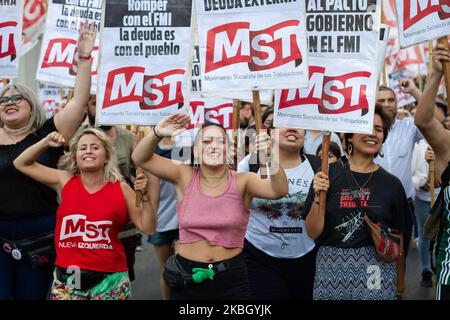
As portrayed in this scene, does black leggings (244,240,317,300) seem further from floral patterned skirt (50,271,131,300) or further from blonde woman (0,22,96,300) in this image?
blonde woman (0,22,96,300)

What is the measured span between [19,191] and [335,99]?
87.4 inches

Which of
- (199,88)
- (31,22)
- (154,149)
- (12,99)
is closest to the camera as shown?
(154,149)

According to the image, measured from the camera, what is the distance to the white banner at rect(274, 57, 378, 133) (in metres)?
4.55

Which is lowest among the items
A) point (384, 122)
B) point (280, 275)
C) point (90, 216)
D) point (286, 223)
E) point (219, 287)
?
point (280, 275)

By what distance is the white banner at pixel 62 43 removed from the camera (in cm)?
675

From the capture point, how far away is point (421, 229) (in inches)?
309

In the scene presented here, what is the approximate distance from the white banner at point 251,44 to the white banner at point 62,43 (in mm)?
2402

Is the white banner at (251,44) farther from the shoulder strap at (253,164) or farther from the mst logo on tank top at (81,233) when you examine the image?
the mst logo on tank top at (81,233)

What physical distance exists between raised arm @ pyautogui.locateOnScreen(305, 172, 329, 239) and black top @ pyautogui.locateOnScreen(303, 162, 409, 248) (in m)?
0.08

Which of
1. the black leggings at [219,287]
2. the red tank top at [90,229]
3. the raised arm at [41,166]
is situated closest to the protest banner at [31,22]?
the raised arm at [41,166]

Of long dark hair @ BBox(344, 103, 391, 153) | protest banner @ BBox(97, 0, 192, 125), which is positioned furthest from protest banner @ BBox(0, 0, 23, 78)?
long dark hair @ BBox(344, 103, 391, 153)

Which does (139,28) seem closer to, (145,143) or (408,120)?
(145,143)

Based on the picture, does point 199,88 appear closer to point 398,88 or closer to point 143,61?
point 143,61

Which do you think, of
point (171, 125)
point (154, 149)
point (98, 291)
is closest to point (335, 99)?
point (171, 125)
